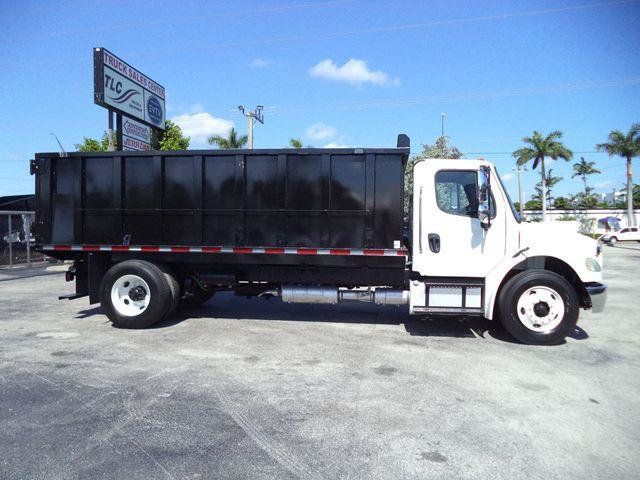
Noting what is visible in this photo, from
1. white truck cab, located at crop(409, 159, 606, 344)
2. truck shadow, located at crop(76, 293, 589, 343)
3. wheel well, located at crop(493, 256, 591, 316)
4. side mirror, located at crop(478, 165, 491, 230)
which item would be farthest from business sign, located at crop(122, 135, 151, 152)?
wheel well, located at crop(493, 256, 591, 316)

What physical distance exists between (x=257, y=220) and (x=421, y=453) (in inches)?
180

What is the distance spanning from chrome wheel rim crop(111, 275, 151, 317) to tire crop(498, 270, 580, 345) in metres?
5.52

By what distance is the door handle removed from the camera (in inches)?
272

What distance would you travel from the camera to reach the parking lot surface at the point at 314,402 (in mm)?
3365

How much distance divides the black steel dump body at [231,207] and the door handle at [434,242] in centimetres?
Answer: 45

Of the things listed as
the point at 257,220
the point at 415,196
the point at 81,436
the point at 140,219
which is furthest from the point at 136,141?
the point at 81,436

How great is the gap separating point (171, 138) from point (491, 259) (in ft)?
64.2

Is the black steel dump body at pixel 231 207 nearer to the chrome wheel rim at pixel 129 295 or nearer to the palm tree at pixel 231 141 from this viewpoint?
the chrome wheel rim at pixel 129 295

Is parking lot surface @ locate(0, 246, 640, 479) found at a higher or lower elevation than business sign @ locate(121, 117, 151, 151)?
lower

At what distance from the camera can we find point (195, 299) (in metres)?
9.01

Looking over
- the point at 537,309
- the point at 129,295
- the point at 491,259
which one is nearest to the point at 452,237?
the point at 491,259

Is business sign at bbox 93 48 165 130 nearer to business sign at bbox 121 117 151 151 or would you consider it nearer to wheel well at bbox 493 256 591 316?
business sign at bbox 121 117 151 151

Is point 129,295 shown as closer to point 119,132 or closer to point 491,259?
point 491,259

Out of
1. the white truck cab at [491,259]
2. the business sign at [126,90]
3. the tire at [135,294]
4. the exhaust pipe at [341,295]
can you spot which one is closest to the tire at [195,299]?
the tire at [135,294]
